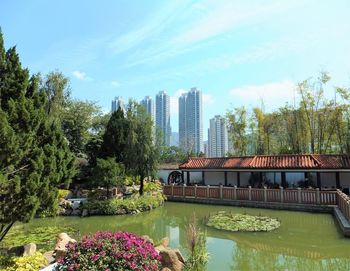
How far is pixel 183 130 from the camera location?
66938 millimetres

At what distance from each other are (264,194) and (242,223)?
4665 mm

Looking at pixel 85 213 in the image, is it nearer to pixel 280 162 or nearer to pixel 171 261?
pixel 171 261

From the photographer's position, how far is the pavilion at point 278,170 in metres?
16.1

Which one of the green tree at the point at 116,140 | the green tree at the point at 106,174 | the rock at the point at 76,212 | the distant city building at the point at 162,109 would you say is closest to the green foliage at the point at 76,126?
the green tree at the point at 116,140

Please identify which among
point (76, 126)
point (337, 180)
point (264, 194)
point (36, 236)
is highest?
point (76, 126)

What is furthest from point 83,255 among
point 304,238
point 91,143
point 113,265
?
point 91,143

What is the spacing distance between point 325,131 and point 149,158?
11.6m

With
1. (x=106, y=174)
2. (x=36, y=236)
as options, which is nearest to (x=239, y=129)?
(x=106, y=174)

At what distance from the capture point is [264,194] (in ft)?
52.0

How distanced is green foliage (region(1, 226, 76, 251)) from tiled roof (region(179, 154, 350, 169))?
34.5 ft

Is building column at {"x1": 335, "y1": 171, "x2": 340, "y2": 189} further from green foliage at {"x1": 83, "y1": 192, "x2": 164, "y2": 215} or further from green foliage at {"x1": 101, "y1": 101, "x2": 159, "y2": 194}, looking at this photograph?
green foliage at {"x1": 101, "y1": 101, "x2": 159, "y2": 194}

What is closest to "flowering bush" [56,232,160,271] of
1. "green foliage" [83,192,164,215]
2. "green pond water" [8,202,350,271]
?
"green pond water" [8,202,350,271]

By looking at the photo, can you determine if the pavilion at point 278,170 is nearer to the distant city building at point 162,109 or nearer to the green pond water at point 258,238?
the green pond water at point 258,238

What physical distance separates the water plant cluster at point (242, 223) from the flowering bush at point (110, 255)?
Answer: 629cm
